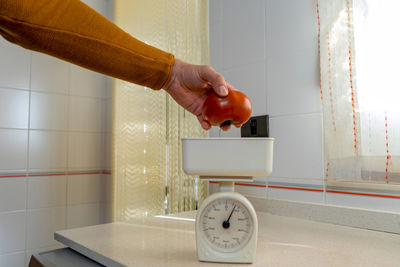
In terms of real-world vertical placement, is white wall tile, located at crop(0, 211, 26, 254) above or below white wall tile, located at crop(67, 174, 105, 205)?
below

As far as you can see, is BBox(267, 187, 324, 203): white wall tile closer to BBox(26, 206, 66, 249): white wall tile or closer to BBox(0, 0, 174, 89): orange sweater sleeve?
BBox(0, 0, 174, 89): orange sweater sleeve

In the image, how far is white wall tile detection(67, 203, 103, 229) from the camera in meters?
2.09

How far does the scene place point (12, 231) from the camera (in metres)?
1.83

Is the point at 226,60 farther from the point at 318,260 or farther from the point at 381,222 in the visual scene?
the point at 318,260

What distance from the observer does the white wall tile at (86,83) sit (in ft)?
7.07

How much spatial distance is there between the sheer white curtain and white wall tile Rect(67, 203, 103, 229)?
1612mm

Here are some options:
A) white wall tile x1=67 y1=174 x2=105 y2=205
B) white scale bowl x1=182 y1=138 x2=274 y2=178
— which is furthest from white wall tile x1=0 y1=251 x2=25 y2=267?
white scale bowl x1=182 y1=138 x2=274 y2=178

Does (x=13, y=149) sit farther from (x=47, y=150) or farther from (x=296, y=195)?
(x=296, y=195)

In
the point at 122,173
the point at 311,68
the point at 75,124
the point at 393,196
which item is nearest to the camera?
the point at 393,196

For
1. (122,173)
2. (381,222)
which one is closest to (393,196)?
(381,222)

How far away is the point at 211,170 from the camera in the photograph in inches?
30.0

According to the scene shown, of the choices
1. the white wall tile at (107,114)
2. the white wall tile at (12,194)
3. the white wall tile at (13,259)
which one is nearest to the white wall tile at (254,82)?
the white wall tile at (107,114)

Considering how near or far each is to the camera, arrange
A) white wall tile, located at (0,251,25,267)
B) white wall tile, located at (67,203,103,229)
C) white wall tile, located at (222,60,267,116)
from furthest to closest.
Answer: white wall tile, located at (67,203,103,229) → white wall tile, located at (0,251,25,267) → white wall tile, located at (222,60,267,116)

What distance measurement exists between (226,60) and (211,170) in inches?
44.4
